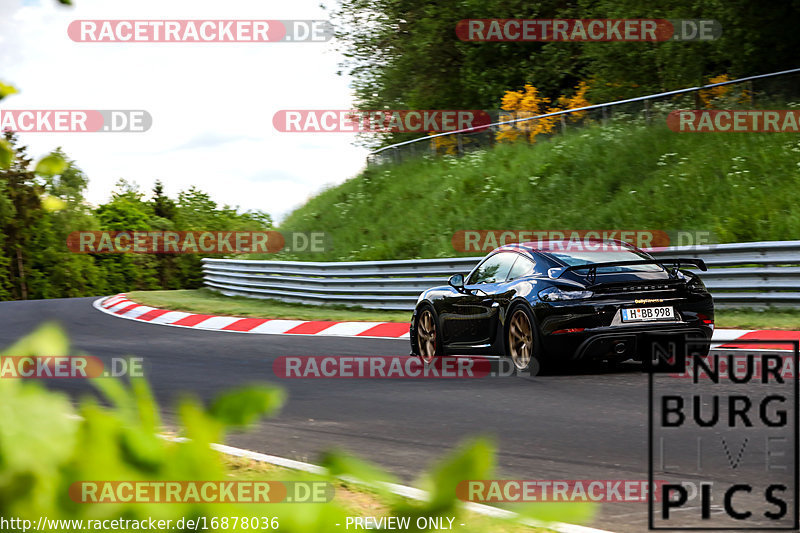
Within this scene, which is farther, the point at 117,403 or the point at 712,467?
the point at 712,467

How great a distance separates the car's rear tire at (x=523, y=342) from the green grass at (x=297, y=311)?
3.82 meters

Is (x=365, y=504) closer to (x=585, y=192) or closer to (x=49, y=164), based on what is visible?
(x=49, y=164)

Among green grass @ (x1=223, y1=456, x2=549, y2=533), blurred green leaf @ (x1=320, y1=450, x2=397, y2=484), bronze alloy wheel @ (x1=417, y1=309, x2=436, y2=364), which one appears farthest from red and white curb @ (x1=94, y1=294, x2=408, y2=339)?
blurred green leaf @ (x1=320, y1=450, x2=397, y2=484)

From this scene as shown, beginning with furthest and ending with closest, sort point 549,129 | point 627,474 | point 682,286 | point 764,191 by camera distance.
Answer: point 549,129 < point 764,191 < point 682,286 < point 627,474

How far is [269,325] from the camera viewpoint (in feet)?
59.0

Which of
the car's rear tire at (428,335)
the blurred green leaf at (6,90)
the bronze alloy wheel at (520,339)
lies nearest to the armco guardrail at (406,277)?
the car's rear tire at (428,335)

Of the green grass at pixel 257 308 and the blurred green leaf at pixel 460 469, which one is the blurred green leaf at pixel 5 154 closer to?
the blurred green leaf at pixel 460 469

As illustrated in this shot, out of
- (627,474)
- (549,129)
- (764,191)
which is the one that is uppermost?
(549,129)

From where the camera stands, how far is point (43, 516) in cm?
89

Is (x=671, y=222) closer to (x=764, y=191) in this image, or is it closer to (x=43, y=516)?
(x=764, y=191)

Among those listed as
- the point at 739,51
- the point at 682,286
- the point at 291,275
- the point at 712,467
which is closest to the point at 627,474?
the point at 712,467

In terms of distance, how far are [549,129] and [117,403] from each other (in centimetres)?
2605

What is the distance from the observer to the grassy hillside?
65.9 feet

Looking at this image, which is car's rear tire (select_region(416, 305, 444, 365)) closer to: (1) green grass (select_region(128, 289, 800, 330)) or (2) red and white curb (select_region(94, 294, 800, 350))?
(2) red and white curb (select_region(94, 294, 800, 350))
